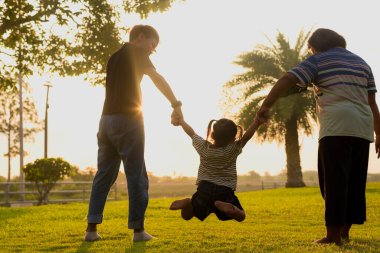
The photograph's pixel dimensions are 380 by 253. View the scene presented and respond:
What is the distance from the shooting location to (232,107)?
109 ft

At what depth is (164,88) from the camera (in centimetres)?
558

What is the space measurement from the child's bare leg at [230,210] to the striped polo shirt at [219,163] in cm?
28

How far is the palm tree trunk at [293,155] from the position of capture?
112 ft

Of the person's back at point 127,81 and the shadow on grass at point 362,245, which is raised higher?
the person's back at point 127,81

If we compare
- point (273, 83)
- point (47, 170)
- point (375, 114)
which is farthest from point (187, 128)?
point (273, 83)

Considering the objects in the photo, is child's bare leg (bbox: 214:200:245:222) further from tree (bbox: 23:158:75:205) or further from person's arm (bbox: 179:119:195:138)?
tree (bbox: 23:158:75:205)

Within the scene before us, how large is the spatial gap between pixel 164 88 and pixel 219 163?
91 cm

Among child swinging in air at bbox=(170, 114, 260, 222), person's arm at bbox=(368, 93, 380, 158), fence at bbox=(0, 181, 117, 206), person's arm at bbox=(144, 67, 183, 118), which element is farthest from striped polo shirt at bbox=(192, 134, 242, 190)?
fence at bbox=(0, 181, 117, 206)

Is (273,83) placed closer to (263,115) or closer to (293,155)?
(293,155)

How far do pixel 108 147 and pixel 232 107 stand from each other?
27.8 m

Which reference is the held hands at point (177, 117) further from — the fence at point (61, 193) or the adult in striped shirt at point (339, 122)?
the fence at point (61, 193)

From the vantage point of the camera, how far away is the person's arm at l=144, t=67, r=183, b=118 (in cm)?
558

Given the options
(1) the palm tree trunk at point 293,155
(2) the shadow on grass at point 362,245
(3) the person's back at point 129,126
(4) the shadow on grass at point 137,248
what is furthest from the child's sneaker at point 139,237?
(1) the palm tree trunk at point 293,155

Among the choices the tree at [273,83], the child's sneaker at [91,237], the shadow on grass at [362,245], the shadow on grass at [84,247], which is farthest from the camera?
the tree at [273,83]
